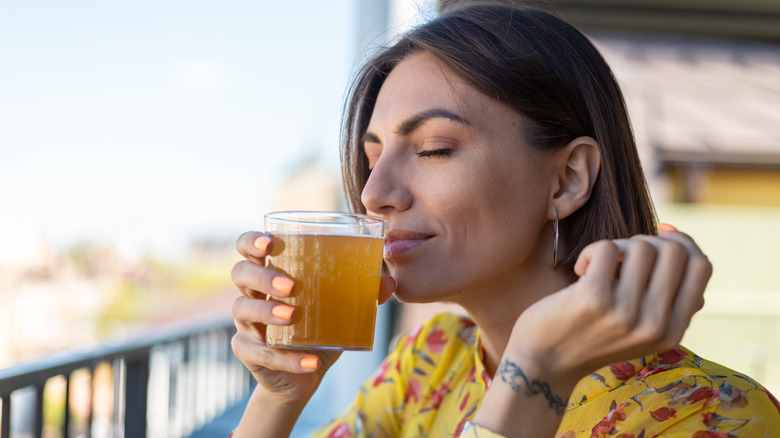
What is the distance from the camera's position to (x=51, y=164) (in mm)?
21359

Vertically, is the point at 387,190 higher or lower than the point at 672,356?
higher

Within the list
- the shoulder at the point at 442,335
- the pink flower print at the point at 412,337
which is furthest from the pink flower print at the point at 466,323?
the pink flower print at the point at 412,337

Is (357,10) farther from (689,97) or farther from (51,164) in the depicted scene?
(51,164)

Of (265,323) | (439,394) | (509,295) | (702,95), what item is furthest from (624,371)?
(702,95)

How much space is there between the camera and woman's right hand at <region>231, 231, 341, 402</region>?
1244 millimetres

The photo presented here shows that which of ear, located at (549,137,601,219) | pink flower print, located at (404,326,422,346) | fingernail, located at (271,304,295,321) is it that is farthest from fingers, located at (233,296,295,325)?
pink flower print, located at (404,326,422,346)

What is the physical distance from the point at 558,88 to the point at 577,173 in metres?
0.20

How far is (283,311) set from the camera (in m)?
1.22

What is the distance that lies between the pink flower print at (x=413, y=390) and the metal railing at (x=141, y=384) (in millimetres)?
1063

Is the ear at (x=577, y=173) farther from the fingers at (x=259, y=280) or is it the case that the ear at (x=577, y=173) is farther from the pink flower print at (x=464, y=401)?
the fingers at (x=259, y=280)

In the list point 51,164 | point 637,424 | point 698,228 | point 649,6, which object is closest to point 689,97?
point 649,6

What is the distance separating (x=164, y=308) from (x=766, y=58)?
1601 cm

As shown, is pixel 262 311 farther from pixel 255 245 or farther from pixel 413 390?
pixel 413 390

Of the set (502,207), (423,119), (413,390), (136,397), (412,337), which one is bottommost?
(136,397)
